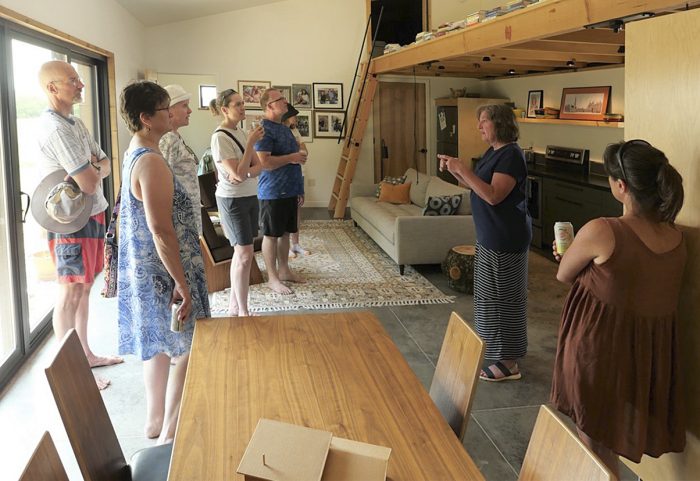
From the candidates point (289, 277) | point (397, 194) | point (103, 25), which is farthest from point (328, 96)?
point (289, 277)

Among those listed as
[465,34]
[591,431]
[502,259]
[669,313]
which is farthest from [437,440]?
[465,34]

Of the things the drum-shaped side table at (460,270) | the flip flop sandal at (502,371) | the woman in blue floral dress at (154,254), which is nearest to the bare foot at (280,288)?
the drum-shaped side table at (460,270)

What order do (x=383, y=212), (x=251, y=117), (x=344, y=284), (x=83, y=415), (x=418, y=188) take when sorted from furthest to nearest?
(x=251, y=117)
(x=418, y=188)
(x=383, y=212)
(x=344, y=284)
(x=83, y=415)

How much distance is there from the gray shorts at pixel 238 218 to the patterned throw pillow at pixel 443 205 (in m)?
2.12

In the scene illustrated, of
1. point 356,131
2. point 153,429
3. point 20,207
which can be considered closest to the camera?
point 153,429

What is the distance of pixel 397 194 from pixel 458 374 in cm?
568

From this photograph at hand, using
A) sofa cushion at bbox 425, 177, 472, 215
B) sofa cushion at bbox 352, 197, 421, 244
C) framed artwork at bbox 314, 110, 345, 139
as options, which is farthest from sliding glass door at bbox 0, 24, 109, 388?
framed artwork at bbox 314, 110, 345, 139

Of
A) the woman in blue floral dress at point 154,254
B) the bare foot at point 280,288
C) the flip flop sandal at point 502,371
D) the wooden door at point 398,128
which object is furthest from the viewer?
the wooden door at point 398,128

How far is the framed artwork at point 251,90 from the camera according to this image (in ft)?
30.0

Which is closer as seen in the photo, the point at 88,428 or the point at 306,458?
the point at 306,458

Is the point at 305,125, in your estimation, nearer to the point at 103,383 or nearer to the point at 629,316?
the point at 103,383

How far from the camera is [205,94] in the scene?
29.2 ft

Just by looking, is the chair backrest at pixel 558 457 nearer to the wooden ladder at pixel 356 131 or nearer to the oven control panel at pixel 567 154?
the oven control panel at pixel 567 154

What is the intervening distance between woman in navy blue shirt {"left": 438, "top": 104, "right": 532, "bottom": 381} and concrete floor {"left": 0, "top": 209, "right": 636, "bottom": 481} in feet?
0.76
